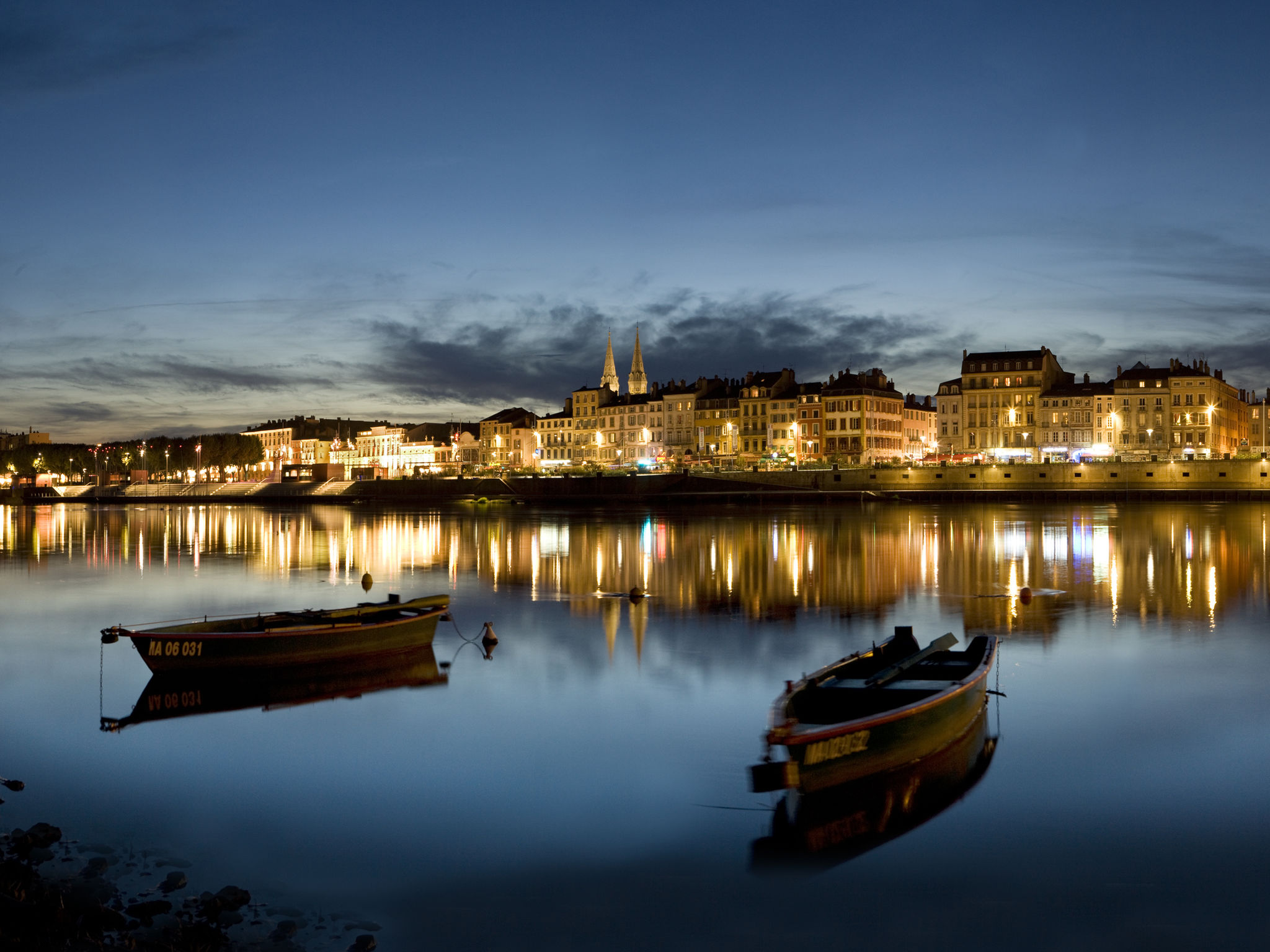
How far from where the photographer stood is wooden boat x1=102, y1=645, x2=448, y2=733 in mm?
14219

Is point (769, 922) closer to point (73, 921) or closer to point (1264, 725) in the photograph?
point (73, 921)

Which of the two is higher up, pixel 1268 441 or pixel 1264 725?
pixel 1268 441

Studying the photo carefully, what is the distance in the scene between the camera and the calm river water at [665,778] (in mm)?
7676

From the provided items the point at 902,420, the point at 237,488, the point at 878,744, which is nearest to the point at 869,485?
the point at 902,420

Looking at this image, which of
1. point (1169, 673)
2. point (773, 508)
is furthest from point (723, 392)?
point (1169, 673)

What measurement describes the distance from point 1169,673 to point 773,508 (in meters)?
63.6

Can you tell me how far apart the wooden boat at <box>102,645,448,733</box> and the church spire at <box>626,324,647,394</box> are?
450 ft

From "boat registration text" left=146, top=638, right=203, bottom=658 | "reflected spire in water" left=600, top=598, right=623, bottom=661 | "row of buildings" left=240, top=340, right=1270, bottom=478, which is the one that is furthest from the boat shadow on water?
"row of buildings" left=240, top=340, right=1270, bottom=478

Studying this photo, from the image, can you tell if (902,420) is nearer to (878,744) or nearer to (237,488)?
(237,488)

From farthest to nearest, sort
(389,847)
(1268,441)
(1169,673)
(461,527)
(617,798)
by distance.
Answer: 1. (1268,441)
2. (461,527)
3. (1169,673)
4. (617,798)
5. (389,847)

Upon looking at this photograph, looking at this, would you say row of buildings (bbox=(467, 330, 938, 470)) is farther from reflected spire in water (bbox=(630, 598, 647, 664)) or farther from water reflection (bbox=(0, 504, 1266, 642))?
reflected spire in water (bbox=(630, 598, 647, 664))

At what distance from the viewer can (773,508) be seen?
79500mm

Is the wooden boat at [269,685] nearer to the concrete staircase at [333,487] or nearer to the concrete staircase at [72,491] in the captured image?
the concrete staircase at [333,487]

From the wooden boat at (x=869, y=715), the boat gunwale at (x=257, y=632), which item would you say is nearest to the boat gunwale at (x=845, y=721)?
the wooden boat at (x=869, y=715)
